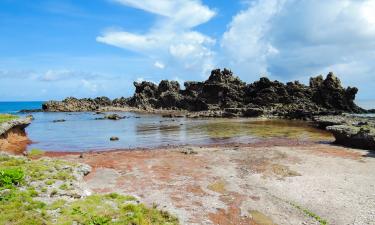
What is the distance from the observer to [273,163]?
2850 centimetres

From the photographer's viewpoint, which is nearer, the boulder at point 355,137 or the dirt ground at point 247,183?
the dirt ground at point 247,183

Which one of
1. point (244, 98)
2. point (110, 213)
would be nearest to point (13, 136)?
point (110, 213)

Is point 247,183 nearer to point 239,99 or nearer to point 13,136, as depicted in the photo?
point 13,136

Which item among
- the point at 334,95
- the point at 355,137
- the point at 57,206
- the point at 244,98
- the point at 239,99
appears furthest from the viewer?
the point at 244,98

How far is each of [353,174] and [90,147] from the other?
1080 inches

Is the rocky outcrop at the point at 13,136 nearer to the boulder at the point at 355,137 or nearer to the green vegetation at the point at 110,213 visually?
the green vegetation at the point at 110,213

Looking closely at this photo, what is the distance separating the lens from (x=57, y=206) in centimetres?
1530

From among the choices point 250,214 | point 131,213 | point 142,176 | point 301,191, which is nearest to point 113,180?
point 142,176

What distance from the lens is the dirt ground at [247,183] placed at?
16906 millimetres

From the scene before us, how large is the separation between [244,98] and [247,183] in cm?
9137

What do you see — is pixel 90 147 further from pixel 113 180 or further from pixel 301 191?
pixel 301 191

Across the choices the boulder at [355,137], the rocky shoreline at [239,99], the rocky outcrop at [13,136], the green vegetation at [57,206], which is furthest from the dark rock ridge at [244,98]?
the green vegetation at [57,206]

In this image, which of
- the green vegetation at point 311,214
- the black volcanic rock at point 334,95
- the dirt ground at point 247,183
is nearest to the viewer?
the green vegetation at point 311,214

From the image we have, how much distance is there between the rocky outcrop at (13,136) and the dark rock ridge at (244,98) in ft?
186
